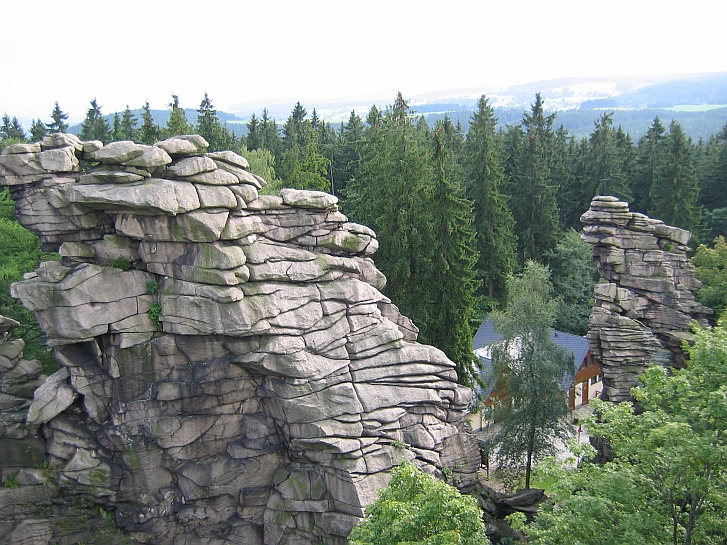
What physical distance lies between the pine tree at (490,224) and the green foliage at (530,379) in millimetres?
15278

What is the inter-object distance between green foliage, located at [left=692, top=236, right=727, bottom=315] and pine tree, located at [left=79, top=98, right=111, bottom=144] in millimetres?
43937

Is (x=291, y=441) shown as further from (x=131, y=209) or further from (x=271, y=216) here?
(x=131, y=209)

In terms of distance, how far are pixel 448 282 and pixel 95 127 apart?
39.1 meters

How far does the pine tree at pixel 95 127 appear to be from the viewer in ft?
173

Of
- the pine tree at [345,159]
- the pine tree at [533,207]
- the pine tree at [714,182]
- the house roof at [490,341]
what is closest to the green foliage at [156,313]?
the house roof at [490,341]

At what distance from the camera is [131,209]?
19.6 meters

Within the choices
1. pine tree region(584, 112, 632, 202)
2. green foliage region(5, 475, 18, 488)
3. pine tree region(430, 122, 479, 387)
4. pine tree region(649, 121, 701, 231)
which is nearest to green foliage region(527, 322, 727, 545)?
pine tree region(430, 122, 479, 387)

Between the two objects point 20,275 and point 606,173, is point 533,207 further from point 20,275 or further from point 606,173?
point 20,275

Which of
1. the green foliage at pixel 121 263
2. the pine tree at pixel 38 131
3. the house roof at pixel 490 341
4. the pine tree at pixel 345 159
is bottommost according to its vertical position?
the house roof at pixel 490 341

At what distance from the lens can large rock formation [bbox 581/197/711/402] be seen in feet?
90.3

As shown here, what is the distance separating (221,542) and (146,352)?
7.31m

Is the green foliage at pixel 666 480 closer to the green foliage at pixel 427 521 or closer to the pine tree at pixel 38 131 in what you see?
the green foliage at pixel 427 521

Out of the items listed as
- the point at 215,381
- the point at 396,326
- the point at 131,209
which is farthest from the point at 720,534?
the point at 131,209

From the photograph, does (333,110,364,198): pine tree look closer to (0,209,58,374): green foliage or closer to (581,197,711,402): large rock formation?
(581,197,711,402): large rock formation
